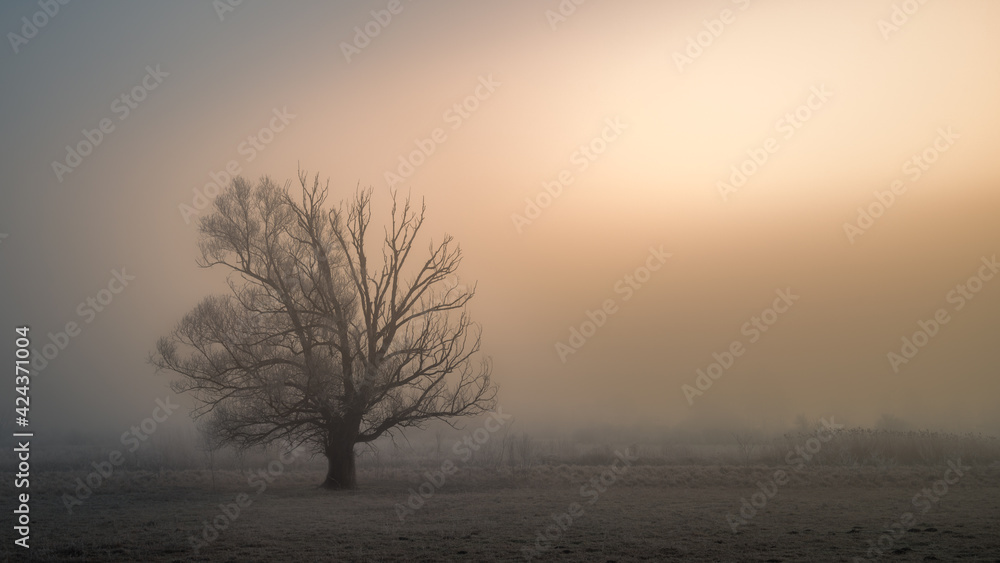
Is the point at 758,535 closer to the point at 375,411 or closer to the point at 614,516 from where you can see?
the point at 614,516

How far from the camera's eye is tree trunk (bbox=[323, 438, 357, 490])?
78.8ft

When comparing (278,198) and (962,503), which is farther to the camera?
(278,198)

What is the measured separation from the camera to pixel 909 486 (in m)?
23.3

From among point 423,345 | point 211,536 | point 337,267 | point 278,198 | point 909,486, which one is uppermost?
point 278,198

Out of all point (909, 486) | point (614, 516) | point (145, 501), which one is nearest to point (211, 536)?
point (145, 501)

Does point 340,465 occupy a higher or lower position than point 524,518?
higher

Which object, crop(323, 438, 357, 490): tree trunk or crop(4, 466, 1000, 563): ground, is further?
crop(323, 438, 357, 490): tree trunk

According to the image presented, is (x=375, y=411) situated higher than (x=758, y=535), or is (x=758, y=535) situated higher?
(x=375, y=411)

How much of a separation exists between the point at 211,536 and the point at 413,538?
437 centimetres

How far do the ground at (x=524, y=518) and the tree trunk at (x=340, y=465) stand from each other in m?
0.75

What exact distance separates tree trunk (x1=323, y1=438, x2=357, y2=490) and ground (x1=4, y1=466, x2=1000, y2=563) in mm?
752

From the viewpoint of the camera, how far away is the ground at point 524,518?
12562 millimetres

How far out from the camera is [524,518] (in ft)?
55.5

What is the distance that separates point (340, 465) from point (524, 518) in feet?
31.7
